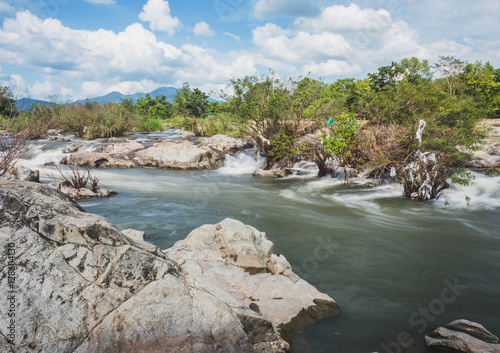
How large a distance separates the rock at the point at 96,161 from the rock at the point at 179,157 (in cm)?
90

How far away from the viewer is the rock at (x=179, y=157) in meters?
16.8

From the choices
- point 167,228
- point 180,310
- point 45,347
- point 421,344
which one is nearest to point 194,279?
point 180,310

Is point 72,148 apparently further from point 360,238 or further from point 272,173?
point 360,238

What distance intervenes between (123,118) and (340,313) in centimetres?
2385

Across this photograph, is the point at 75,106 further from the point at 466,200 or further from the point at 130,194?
the point at 466,200

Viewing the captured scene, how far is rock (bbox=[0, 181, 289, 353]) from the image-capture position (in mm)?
2312

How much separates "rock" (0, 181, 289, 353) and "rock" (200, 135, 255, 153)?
1598 cm

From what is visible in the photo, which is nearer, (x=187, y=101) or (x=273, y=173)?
(x=273, y=173)

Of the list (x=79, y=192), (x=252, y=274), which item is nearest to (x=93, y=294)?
(x=252, y=274)

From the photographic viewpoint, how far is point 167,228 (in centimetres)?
719

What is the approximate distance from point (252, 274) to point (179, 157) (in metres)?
13.6

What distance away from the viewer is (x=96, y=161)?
15.5m

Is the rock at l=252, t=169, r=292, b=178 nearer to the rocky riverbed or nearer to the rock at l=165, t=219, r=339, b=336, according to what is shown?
the rock at l=165, t=219, r=339, b=336

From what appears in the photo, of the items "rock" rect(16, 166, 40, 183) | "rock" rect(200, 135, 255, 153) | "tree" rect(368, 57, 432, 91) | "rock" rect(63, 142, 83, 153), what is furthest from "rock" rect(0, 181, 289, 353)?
"tree" rect(368, 57, 432, 91)
